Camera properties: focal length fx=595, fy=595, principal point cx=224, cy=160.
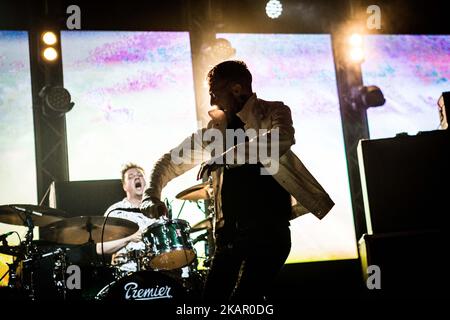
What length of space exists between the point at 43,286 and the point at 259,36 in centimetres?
535

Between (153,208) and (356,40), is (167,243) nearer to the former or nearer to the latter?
(153,208)

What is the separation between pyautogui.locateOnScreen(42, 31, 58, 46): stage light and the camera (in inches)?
310

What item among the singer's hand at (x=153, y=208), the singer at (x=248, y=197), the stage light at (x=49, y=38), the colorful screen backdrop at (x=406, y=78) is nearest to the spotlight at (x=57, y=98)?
the stage light at (x=49, y=38)

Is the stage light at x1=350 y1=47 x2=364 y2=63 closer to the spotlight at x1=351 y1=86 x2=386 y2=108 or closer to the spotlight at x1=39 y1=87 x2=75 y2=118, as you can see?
the spotlight at x1=351 y1=86 x2=386 y2=108

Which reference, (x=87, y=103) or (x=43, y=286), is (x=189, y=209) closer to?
(x=87, y=103)

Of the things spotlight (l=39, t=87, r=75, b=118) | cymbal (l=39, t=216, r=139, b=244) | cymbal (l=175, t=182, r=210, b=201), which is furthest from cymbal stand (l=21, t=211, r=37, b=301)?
spotlight (l=39, t=87, r=75, b=118)

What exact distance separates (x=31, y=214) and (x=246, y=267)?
120 inches

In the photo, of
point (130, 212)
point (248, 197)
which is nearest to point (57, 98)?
point (130, 212)

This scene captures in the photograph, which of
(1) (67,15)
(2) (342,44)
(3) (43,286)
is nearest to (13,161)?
(1) (67,15)

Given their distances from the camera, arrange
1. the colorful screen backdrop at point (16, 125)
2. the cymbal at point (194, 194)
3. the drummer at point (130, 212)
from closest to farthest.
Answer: the cymbal at point (194, 194)
the drummer at point (130, 212)
the colorful screen backdrop at point (16, 125)

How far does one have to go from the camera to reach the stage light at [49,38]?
7.88 m

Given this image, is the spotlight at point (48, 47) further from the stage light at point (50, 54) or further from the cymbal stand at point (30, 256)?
the cymbal stand at point (30, 256)

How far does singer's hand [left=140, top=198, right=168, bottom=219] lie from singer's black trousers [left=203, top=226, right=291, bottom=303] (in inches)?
15.1
